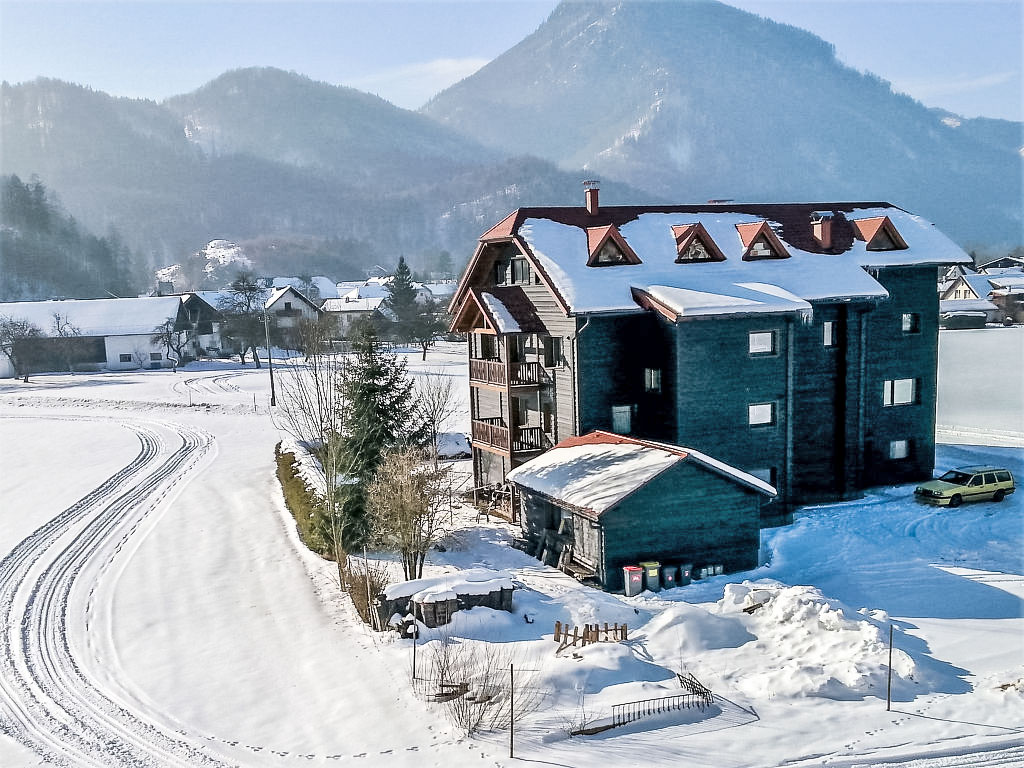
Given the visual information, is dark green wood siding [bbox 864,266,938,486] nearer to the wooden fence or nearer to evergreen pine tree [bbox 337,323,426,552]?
evergreen pine tree [bbox 337,323,426,552]

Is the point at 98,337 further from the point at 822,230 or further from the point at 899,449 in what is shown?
the point at 899,449

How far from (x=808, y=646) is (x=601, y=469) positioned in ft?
29.5

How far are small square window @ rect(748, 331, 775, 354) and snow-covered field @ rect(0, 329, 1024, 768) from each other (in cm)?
641

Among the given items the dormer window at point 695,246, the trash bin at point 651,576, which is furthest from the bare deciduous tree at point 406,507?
the dormer window at point 695,246

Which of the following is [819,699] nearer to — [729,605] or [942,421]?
[729,605]

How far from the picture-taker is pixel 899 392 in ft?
111

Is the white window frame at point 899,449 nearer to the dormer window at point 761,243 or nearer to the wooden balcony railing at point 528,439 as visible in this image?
the dormer window at point 761,243

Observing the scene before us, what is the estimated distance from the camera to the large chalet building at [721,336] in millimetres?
29547

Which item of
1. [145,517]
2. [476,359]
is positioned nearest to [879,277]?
[476,359]

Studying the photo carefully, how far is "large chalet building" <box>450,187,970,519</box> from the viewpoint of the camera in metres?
29.5

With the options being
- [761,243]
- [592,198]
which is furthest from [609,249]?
[761,243]

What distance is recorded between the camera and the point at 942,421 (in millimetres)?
48094

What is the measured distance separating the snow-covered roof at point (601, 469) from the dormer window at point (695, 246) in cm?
825

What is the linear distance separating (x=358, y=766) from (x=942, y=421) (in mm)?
43966
